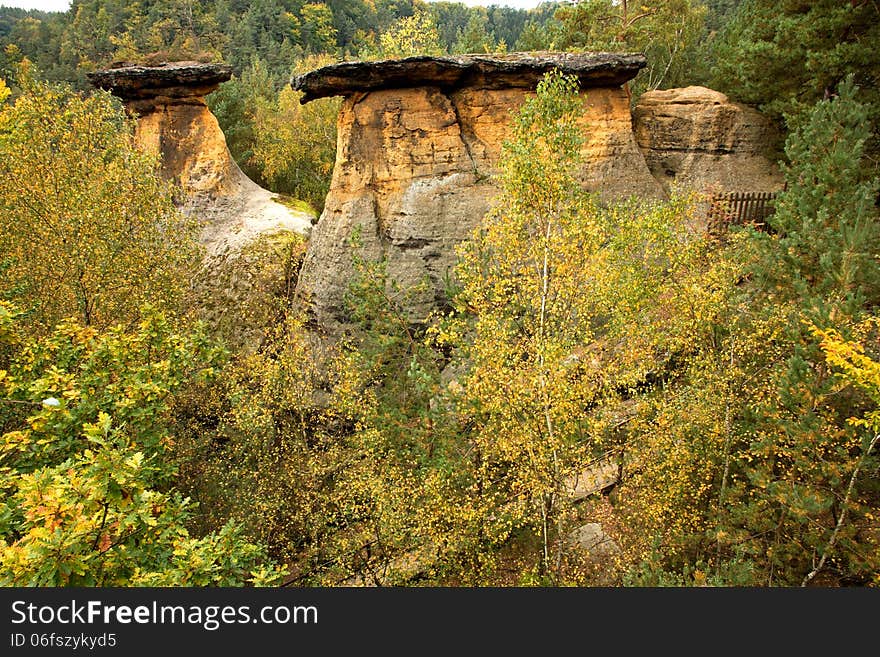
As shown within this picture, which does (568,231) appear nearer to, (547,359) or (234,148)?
(547,359)

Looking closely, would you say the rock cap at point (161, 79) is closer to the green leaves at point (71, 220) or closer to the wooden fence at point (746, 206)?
the green leaves at point (71, 220)

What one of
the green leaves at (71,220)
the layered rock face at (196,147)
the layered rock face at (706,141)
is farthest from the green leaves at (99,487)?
the layered rock face at (706,141)

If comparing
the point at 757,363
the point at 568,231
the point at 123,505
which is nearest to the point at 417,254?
the point at 568,231

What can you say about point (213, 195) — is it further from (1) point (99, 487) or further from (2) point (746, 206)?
(2) point (746, 206)

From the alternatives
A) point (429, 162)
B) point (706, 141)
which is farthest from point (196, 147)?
point (706, 141)

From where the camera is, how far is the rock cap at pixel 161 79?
2319 cm

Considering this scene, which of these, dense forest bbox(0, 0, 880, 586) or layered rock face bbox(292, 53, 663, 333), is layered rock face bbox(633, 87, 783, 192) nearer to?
layered rock face bbox(292, 53, 663, 333)

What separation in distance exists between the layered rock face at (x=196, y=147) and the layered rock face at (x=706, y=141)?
16151mm

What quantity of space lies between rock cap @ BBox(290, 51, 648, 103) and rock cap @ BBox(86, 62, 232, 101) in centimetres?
588

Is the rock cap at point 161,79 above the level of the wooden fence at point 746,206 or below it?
above

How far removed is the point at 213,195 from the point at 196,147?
8.05ft

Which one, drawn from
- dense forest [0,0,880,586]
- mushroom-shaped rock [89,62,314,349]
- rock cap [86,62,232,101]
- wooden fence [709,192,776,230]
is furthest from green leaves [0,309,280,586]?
wooden fence [709,192,776,230]

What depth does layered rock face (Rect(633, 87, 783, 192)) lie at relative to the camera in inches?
870

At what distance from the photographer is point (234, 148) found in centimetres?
3722
